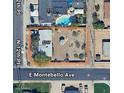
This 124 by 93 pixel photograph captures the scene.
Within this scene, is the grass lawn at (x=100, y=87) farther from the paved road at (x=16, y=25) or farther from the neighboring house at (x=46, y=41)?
the paved road at (x=16, y=25)

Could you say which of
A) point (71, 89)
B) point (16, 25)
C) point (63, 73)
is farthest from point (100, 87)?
point (16, 25)

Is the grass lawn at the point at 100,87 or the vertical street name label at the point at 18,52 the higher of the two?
the vertical street name label at the point at 18,52

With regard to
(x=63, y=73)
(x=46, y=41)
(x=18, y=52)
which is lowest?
(x=63, y=73)

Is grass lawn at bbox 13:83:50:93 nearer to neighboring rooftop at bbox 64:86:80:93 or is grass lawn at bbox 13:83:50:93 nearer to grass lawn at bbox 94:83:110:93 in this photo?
neighboring rooftop at bbox 64:86:80:93

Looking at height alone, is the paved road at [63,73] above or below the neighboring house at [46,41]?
below

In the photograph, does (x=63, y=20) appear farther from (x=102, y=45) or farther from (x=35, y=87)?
(x=35, y=87)

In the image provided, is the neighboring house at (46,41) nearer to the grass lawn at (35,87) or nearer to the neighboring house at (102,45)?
the grass lawn at (35,87)

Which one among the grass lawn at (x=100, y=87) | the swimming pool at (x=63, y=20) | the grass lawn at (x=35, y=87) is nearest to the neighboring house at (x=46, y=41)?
the swimming pool at (x=63, y=20)

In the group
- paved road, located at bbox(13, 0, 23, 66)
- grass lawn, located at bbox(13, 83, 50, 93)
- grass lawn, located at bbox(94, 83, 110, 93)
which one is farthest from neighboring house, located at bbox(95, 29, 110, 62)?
paved road, located at bbox(13, 0, 23, 66)

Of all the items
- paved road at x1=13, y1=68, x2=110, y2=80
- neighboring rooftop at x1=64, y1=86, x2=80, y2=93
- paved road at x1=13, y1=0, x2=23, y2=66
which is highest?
paved road at x1=13, y1=0, x2=23, y2=66

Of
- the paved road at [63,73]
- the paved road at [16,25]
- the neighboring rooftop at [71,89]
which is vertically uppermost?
the paved road at [16,25]

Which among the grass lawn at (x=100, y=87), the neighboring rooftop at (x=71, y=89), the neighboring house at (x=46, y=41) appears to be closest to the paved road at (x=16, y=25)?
the neighboring house at (x=46, y=41)
